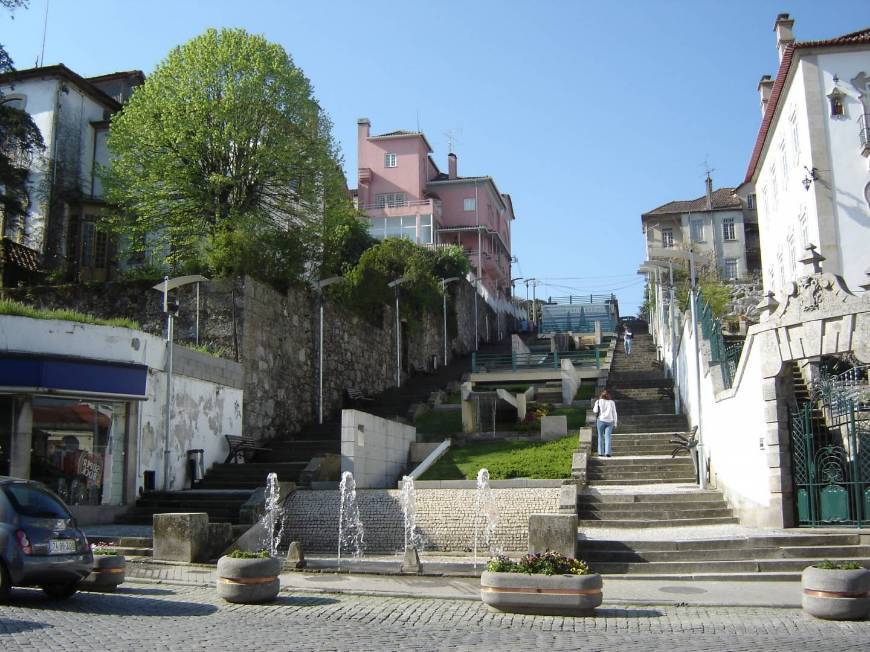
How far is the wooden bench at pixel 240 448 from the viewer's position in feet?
72.0

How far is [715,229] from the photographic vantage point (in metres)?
66.1

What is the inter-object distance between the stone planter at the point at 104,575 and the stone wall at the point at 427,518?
5387 millimetres

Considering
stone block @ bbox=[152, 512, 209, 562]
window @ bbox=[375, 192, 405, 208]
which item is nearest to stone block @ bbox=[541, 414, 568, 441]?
stone block @ bbox=[152, 512, 209, 562]

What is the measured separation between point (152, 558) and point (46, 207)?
71.1 ft

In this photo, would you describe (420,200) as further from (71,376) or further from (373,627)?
(373,627)

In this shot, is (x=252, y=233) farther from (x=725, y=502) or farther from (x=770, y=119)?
(x=770, y=119)

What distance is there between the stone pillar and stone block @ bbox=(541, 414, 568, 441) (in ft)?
41.7

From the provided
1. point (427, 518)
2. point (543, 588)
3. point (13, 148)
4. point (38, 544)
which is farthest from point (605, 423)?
point (13, 148)

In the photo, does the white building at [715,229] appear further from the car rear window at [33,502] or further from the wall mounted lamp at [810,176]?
the car rear window at [33,502]

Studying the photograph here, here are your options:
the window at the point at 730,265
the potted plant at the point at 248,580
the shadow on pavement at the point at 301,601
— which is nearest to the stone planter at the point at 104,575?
the potted plant at the point at 248,580

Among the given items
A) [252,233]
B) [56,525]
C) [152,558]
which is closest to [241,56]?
[252,233]

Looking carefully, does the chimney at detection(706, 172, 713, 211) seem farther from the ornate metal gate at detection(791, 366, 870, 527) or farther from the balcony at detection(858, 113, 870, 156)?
the ornate metal gate at detection(791, 366, 870, 527)

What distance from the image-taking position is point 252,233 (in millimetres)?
26125

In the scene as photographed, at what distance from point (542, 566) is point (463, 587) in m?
2.17
